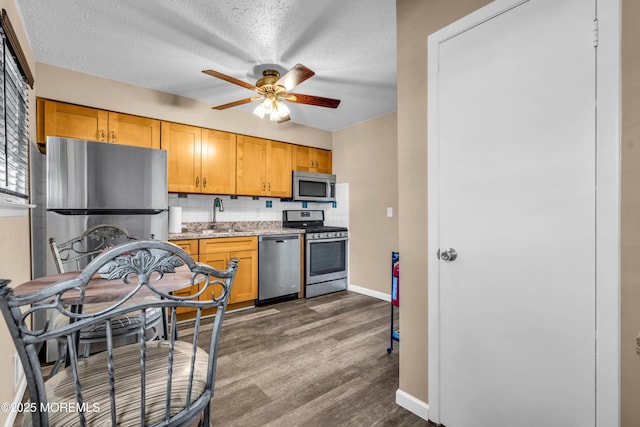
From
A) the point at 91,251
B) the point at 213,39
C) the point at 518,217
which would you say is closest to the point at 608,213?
the point at 518,217

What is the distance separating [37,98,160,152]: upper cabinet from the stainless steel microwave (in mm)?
1834

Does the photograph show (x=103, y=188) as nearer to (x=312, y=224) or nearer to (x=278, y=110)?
(x=278, y=110)

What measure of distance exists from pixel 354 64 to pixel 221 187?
2070mm

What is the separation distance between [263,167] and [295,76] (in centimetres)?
187

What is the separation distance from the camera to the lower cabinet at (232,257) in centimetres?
313

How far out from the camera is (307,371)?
6.96ft

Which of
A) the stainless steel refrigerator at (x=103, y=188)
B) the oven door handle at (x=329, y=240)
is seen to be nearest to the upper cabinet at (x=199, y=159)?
the stainless steel refrigerator at (x=103, y=188)

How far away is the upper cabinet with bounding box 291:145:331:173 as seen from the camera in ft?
14.2

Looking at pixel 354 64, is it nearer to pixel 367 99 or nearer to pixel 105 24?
pixel 367 99

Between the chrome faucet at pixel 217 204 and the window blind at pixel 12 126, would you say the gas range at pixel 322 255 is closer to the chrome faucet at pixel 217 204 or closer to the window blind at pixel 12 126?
the chrome faucet at pixel 217 204

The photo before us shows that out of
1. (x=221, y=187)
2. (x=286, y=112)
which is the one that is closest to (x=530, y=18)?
(x=286, y=112)

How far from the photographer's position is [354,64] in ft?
8.72

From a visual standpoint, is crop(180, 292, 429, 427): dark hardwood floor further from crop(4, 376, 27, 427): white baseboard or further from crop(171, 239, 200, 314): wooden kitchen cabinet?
crop(4, 376, 27, 427): white baseboard

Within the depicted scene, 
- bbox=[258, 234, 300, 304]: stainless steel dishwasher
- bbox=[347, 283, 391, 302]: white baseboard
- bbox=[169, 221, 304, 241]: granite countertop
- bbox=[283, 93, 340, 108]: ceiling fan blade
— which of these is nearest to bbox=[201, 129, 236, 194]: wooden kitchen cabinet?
bbox=[169, 221, 304, 241]: granite countertop
